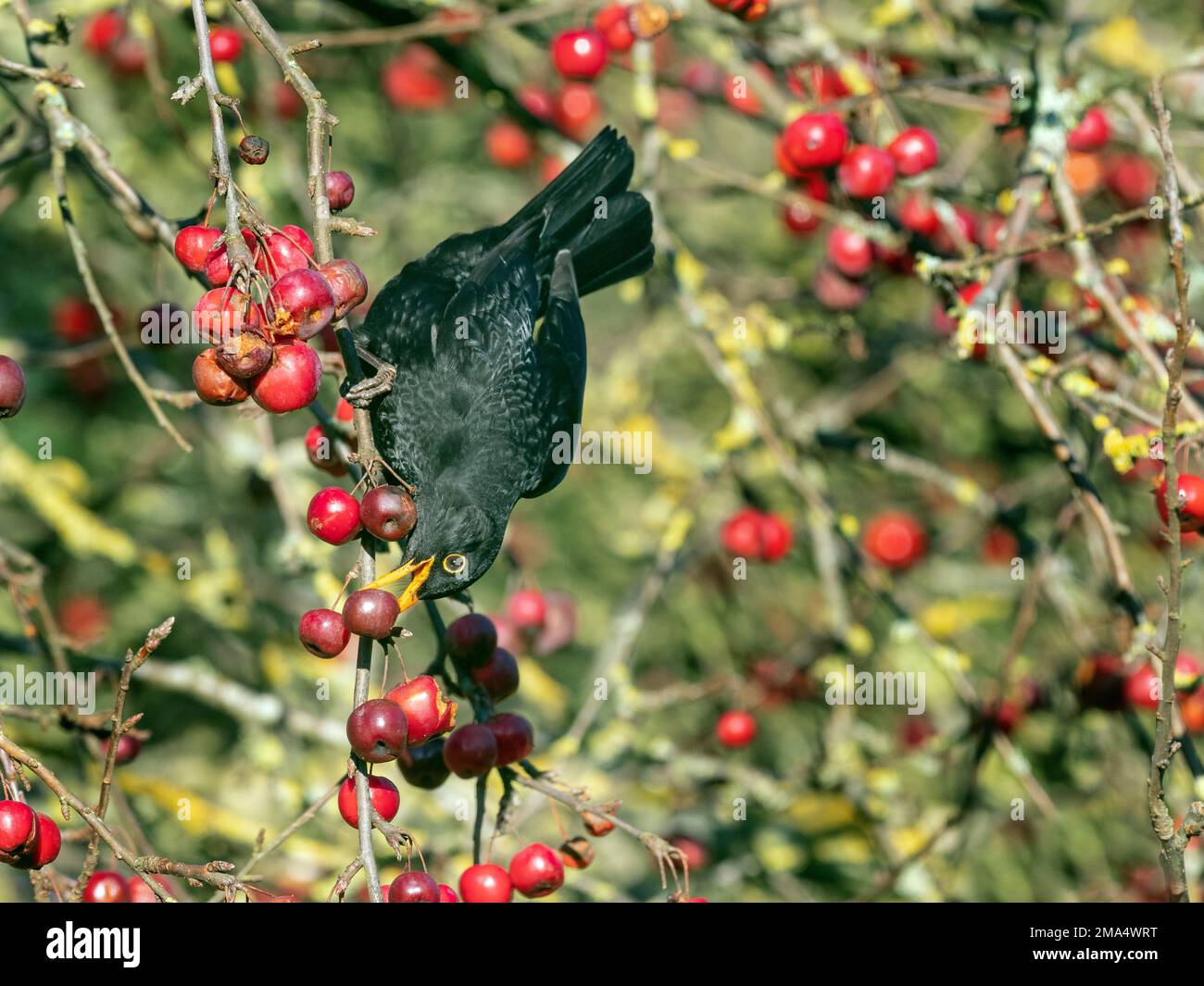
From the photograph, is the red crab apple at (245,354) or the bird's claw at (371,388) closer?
the red crab apple at (245,354)

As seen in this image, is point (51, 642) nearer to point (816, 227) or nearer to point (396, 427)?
point (396, 427)

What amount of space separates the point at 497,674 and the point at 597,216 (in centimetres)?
149

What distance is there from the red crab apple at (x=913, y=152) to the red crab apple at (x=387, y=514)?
1.99 metres

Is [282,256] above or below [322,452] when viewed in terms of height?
above

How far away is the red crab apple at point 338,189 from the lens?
2418mm

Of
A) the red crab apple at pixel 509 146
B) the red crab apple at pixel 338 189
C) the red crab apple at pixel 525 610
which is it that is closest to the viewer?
the red crab apple at pixel 338 189

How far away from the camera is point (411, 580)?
271 cm

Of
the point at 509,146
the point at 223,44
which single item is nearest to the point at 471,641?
the point at 223,44

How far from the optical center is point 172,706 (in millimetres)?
5246

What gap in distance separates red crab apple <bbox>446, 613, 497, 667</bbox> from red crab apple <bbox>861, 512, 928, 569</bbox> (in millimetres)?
2784

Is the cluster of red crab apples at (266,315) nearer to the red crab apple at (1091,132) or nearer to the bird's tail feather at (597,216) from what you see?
the bird's tail feather at (597,216)

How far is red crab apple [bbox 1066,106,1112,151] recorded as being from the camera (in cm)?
394

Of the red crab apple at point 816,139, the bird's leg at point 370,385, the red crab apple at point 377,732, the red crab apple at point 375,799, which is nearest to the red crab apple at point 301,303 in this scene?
the bird's leg at point 370,385
